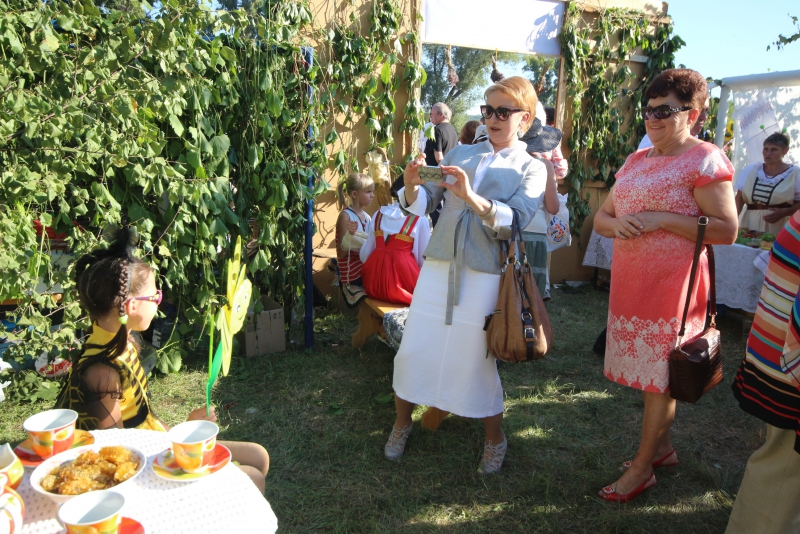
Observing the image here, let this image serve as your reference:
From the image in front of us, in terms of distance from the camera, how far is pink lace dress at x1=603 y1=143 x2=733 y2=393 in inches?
85.4

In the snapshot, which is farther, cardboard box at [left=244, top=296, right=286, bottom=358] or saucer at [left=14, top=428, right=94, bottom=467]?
cardboard box at [left=244, top=296, right=286, bottom=358]

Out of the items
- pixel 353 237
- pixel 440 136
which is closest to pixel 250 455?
pixel 353 237

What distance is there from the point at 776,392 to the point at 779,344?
154 mm

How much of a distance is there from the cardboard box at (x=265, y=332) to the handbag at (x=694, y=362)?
9.24ft

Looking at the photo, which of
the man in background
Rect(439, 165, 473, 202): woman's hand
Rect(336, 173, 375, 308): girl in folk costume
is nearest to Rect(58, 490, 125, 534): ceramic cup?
Rect(439, 165, 473, 202): woman's hand

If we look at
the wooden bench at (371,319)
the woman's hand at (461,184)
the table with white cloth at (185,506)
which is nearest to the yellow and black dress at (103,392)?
the table with white cloth at (185,506)

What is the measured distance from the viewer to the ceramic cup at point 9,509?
3.30ft

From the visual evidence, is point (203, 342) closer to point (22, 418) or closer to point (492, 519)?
point (22, 418)

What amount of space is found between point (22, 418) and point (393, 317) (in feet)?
7.16

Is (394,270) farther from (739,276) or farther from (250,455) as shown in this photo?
(739,276)

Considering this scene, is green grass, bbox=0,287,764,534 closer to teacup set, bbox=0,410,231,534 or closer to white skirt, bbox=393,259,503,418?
white skirt, bbox=393,259,503,418

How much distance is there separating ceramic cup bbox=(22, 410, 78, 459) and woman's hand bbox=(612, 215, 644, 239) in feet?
6.70

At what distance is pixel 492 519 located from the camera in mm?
2348

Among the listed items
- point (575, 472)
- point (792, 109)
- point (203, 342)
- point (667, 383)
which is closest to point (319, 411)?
point (203, 342)
